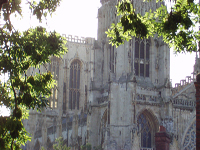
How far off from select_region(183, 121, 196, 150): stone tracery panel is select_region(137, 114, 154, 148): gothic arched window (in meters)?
3.35

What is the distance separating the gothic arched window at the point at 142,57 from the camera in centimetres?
4366

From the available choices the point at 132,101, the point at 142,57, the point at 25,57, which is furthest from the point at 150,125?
the point at 25,57

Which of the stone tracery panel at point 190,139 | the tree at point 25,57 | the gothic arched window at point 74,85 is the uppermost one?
the gothic arched window at point 74,85

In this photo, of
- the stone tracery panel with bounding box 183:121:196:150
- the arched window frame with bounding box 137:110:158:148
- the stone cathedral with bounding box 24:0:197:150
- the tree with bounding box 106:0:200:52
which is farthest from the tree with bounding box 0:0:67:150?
the stone tracery panel with bounding box 183:121:196:150

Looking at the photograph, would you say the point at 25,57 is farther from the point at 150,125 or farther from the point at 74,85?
the point at 74,85

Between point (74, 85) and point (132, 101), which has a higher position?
point (74, 85)

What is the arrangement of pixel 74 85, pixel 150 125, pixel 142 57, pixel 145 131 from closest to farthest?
pixel 145 131
pixel 150 125
pixel 142 57
pixel 74 85

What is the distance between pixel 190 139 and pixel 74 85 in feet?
90.0

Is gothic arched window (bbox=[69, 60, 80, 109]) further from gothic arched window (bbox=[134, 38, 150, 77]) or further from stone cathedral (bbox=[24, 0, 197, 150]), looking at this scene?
gothic arched window (bbox=[134, 38, 150, 77])

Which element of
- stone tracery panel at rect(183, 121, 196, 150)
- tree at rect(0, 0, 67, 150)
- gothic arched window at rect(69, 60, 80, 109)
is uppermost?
gothic arched window at rect(69, 60, 80, 109)

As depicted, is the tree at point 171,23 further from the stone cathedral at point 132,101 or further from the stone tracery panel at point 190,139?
the stone tracery panel at point 190,139

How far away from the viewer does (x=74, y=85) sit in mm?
64875

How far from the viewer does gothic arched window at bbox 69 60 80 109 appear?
210 feet

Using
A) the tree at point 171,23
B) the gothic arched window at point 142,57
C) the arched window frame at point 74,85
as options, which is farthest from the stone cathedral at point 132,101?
the tree at point 171,23
